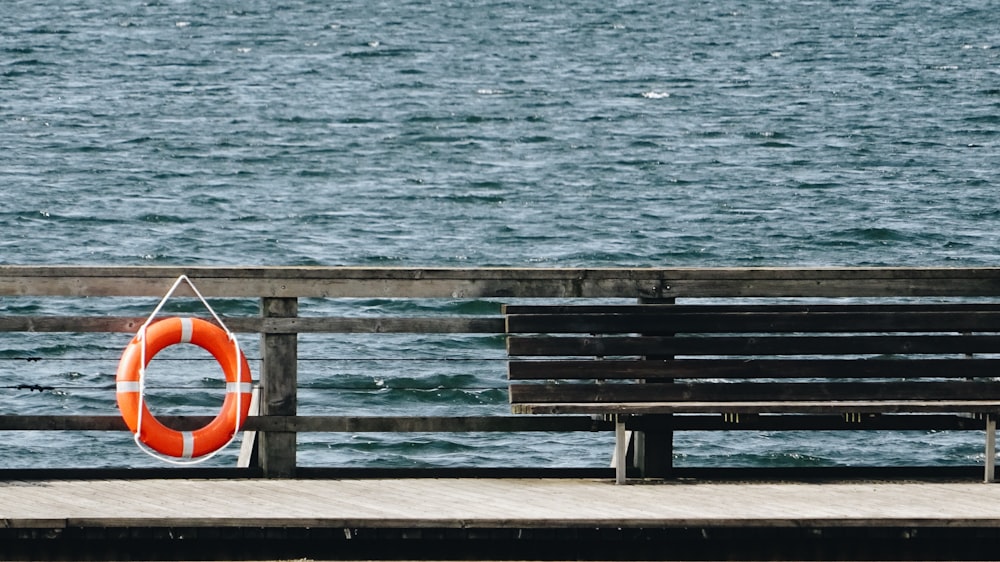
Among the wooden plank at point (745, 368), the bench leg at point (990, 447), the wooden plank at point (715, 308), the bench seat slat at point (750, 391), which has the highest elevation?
the wooden plank at point (715, 308)

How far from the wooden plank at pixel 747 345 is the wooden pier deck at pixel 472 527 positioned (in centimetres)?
70

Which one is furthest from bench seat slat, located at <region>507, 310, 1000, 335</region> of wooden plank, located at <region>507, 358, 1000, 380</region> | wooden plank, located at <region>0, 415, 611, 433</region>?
wooden plank, located at <region>0, 415, 611, 433</region>

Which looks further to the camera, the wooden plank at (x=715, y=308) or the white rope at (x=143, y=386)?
the wooden plank at (x=715, y=308)

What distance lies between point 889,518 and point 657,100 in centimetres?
4293

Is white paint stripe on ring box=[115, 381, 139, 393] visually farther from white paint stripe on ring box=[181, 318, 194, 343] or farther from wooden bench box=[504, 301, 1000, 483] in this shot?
wooden bench box=[504, 301, 1000, 483]

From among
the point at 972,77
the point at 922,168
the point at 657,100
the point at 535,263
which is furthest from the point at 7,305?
the point at 972,77

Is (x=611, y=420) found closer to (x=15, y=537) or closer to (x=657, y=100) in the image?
(x=15, y=537)

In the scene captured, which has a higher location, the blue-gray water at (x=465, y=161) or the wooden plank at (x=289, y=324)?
the blue-gray water at (x=465, y=161)

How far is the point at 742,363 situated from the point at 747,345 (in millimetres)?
81

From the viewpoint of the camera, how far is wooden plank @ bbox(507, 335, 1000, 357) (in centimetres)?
743

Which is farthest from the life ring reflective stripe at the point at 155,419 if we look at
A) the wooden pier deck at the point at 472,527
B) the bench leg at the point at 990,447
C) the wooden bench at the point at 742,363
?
the bench leg at the point at 990,447

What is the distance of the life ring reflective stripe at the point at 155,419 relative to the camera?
713cm

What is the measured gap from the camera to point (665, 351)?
7449 mm

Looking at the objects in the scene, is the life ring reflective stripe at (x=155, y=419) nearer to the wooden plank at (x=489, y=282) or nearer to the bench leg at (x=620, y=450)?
the wooden plank at (x=489, y=282)
